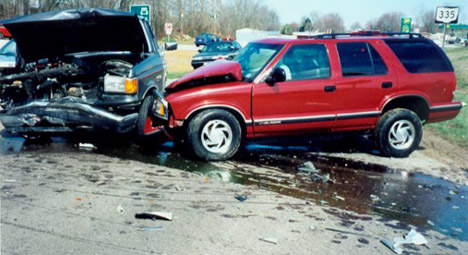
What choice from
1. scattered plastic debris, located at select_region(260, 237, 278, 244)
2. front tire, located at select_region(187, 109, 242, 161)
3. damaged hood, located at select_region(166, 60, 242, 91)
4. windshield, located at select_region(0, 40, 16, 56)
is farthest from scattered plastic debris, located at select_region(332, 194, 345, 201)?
windshield, located at select_region(0, 40, 16, 56)

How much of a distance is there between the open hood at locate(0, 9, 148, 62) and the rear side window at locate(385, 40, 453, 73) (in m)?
4.29

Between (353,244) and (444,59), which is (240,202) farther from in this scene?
(444,59)

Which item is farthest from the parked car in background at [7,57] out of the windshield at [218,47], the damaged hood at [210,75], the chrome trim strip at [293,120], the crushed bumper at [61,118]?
the windshield at [218,47]

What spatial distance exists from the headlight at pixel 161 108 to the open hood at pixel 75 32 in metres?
1.88

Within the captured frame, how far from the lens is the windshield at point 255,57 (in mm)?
7530

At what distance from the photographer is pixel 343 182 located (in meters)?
6.43

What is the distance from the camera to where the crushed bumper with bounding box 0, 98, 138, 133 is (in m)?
7.66

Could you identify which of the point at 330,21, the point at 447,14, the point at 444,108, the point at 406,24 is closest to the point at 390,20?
the point at 330,21

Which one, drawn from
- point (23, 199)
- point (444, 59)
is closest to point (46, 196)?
point (23, 199)

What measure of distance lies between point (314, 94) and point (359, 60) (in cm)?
93

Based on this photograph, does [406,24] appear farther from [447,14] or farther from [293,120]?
[293,120]

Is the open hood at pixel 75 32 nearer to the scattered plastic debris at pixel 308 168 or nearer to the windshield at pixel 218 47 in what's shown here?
the scattered plastic debris at pixel 308 168

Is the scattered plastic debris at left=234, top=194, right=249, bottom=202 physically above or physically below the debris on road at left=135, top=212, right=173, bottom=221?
above

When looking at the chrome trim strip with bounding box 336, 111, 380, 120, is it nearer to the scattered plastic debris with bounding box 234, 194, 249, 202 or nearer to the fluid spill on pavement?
the fluid spill on pavement
